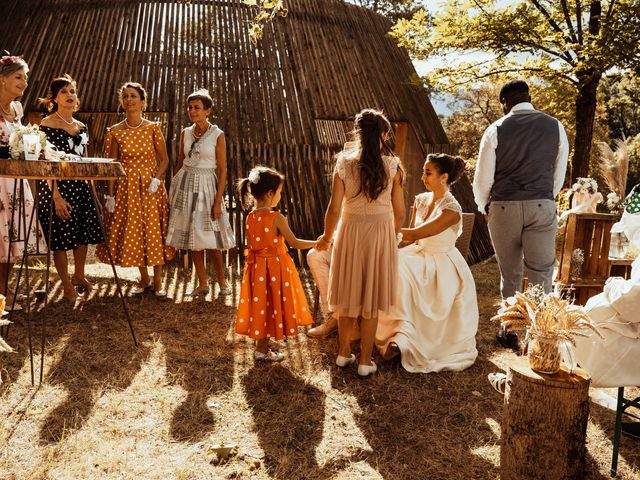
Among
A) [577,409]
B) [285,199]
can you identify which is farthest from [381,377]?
[285,199]

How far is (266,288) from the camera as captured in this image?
346 cm

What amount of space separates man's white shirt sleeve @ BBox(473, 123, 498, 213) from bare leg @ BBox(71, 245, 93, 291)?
3.69 metres

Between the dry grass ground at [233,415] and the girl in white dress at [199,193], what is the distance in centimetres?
101

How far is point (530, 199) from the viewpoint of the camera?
3.92 metres

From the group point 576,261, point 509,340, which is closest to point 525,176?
point 576,261

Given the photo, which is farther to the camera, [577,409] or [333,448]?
[333,448]

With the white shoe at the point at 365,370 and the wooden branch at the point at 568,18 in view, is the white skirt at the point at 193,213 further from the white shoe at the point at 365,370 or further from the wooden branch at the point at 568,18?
the wooden branch at the point at 568,18

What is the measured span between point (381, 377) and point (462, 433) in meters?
0.73

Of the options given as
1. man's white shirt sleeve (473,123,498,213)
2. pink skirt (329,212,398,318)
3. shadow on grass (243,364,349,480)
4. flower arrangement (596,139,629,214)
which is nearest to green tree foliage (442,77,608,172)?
flower arrangement (596,139,629,214)

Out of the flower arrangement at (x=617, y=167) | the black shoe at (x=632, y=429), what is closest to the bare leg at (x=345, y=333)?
the black shoe at (x=632, y=429)

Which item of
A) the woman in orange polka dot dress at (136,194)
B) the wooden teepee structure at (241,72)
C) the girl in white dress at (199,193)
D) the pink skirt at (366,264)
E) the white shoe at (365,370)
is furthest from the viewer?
the wooden teepee structure at (241,72)

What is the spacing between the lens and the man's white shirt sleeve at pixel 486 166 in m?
3.99

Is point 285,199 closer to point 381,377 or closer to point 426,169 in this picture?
point 426,169

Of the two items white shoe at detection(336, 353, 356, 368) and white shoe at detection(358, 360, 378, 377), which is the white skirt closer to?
white shoe at detection(336, 353, 356, 368)
